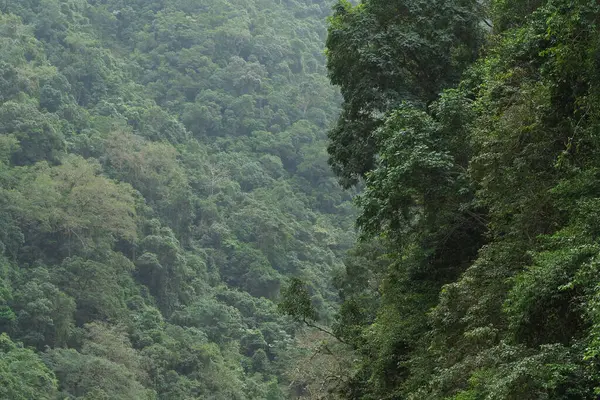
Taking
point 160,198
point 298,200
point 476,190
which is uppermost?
point 476,190

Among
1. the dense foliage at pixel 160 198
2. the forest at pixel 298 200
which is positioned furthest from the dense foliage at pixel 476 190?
the dense foliage at pixel 160 198

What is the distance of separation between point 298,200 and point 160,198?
831 centimetres

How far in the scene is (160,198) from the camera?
1519 inches

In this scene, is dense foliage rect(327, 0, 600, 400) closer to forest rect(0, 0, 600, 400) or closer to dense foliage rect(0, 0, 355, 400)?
forest rect(0, 0, 600, 400)

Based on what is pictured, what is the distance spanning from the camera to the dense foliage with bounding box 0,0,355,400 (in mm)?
28812

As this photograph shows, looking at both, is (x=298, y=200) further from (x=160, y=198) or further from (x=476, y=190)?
(x=476, y=190)

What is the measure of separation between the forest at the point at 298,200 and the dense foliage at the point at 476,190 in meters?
0.03

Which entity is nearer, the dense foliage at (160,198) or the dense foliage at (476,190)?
the dense foliage at (476,190)

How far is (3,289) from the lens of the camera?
27.8 m

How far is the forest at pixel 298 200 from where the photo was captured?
7.74 metres

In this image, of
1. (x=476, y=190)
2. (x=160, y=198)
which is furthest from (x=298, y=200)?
(x=476, y=190)

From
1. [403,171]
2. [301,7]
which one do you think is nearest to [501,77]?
[403,171]

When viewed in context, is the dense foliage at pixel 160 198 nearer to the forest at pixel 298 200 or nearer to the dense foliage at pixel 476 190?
the forest at pixel 298 200

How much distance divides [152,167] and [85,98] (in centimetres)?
699
